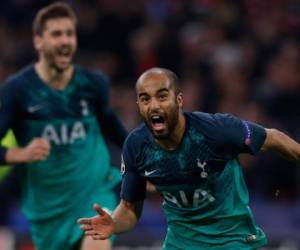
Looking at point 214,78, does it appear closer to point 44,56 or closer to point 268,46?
point 268,46

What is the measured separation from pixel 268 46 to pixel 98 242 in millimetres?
4907

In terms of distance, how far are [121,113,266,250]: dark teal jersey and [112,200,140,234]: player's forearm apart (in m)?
0.24

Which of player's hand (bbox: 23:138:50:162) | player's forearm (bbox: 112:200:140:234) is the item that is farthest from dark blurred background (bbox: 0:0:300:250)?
player's forearm (bbox: 112:200:140:234)

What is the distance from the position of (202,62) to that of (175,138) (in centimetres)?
569

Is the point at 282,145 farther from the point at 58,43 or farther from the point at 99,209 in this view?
the point at 58,43

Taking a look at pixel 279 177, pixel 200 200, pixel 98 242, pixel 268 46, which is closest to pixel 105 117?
pixel 98 242


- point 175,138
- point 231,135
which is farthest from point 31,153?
point 231,135

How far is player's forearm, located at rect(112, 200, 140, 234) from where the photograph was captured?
5.67 metres

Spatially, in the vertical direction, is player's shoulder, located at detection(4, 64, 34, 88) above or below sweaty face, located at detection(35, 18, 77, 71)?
below

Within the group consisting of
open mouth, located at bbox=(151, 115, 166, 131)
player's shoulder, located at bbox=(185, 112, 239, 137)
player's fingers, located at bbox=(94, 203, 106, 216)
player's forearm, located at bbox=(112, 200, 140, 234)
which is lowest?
player's forearm, located at bbox=(112, 200, 140, 234)

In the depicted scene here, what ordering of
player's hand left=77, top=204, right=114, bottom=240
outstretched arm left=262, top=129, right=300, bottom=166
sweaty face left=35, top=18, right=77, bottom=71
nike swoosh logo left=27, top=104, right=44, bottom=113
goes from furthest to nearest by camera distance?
sweaty face left=35, top=18, right=77, bottom=71 < nike swoosh logo left=27, top=104, right=44, bottom=113 < outstretched arm left=262, top=129, right=300, bottom=166 < player's hand left=77, top=204, right=114, bottom=240

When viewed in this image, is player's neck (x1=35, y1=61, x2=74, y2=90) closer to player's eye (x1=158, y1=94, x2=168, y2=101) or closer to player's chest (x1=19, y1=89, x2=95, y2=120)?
player's chest (x1=19, y1=89, x2=95, y2=120)

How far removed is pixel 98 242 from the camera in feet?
21.9

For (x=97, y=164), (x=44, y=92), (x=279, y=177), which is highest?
(x=44, y=92)
